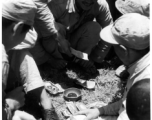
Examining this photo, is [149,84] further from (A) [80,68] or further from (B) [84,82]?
(A) [80,68]

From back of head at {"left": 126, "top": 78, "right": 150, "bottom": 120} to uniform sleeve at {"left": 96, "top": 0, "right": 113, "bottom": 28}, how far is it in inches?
102

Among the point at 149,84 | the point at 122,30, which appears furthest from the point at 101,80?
the point at 149,84

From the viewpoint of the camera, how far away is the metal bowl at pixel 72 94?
4180mm

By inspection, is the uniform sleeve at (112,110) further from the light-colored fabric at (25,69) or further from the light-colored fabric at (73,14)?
the light-colored fabric at (73,14)

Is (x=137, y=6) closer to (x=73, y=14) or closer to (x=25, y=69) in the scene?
(x=73, y=14)

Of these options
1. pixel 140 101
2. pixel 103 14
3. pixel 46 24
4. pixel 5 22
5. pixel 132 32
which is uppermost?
pixel 5 22

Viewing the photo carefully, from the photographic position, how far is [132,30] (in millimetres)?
2775

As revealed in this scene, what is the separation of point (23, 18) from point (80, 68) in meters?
2.13

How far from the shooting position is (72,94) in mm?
4277

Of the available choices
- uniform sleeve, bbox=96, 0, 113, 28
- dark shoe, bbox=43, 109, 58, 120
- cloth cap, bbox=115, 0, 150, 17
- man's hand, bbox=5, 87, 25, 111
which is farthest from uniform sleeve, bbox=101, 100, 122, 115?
uniform sleeve, bbox=96, 0, 113, 28

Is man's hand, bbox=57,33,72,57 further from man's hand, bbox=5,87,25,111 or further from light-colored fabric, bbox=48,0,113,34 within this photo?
man's hand, bbox=5,87,25,111

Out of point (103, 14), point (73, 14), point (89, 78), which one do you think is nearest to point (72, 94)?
point (89, 78)

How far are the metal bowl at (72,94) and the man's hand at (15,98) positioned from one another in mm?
785

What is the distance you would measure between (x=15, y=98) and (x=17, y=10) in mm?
1085
